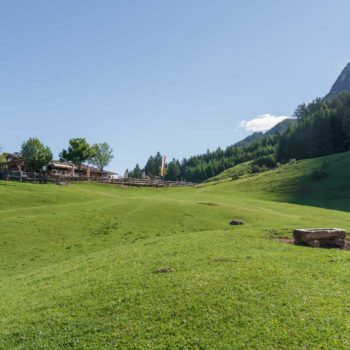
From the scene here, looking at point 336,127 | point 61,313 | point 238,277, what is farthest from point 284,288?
point 336,127

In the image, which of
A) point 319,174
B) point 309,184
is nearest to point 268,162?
point 319,174

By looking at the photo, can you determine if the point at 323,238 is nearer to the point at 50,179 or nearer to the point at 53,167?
the point at 50,179

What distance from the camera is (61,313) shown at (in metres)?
10.9

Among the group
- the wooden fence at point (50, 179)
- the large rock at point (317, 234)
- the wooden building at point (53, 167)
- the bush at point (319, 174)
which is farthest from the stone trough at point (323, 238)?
the wooden building at point (53, 167)

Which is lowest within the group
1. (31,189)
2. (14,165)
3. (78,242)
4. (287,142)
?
(78,242)

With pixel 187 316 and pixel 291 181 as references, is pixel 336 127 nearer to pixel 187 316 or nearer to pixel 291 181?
pixel 291 181

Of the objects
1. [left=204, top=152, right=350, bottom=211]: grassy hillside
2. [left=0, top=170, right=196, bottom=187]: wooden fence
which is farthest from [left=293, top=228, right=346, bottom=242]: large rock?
[left=0, top=170, right=196, bottom=187]: wooden fence

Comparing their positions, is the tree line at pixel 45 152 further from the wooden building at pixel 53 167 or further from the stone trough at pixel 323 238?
the stone trough at pixel 323 238

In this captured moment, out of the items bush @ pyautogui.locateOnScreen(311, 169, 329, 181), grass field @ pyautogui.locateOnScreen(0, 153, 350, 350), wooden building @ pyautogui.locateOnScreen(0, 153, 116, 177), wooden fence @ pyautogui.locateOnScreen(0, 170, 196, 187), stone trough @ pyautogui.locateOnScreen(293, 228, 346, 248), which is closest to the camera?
grass field @ pyautogui.locateOnScreen(0, 153, 350, 350)

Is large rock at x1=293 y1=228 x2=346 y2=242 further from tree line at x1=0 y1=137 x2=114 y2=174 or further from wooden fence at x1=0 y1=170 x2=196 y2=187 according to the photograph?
tree line at x1=0 y1=137 x2=114 y2=174

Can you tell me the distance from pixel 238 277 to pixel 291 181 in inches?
2815

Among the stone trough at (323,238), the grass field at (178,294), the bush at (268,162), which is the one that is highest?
the bush at (268,162)

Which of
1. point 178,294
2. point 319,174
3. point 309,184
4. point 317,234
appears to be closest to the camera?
point 178,294

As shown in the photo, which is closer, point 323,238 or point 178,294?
point 178,294
